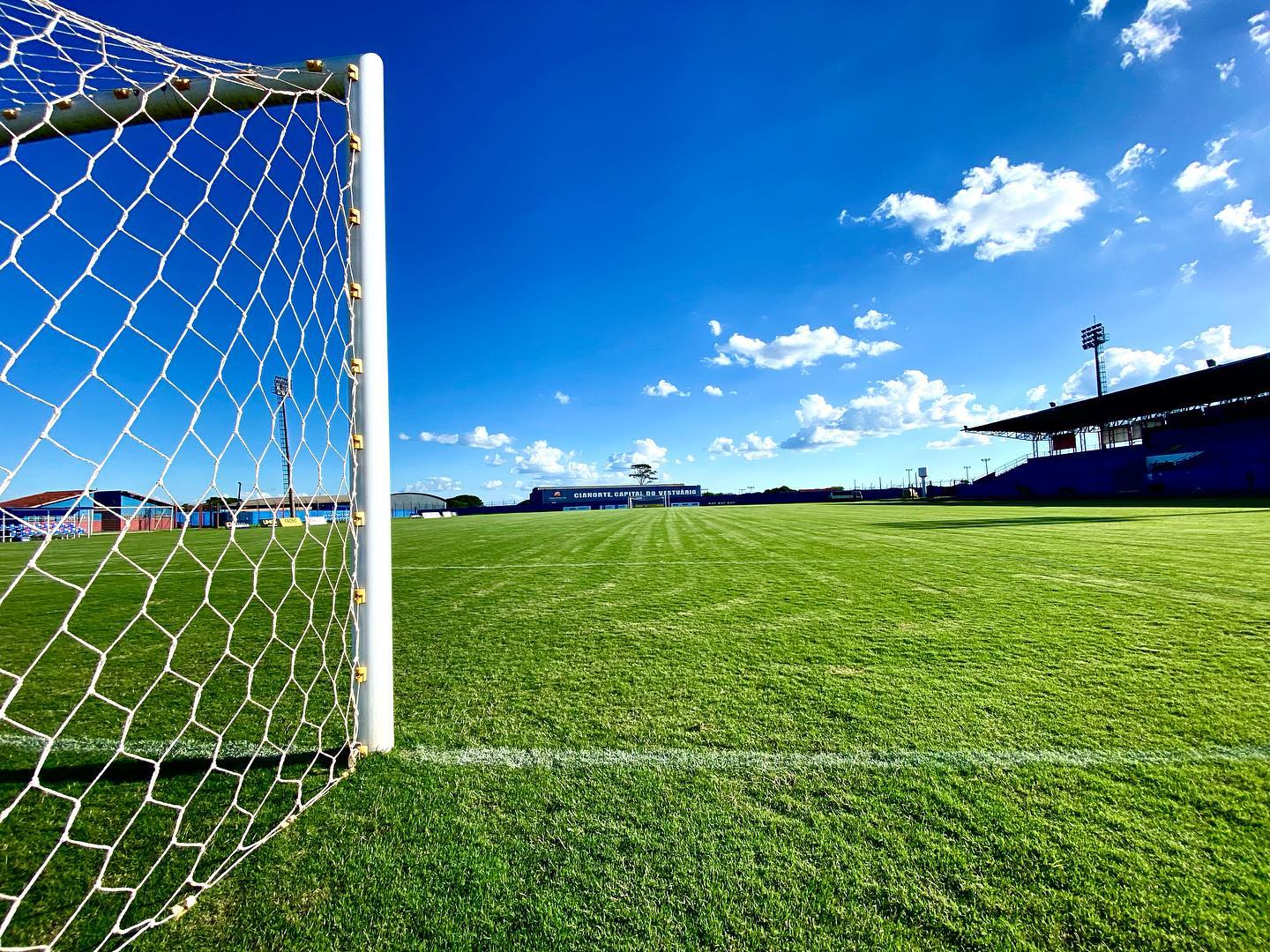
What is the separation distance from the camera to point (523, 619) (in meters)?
3.94

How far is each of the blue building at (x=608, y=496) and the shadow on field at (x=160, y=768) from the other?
7234 centimetres

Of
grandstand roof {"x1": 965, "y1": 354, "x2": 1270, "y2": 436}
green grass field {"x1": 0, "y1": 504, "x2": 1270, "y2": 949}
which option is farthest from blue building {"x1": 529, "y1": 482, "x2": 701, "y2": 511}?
green grass field {"x1": 0, "y1": 504, "x2": 1270, "y2": 949}

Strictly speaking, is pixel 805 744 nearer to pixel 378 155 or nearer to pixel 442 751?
pixel 442 751

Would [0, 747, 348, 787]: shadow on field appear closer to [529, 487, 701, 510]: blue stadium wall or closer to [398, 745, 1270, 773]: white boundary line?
[398, 745, 1270, 773]: white boundary line

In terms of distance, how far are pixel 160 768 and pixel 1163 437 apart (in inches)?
1686

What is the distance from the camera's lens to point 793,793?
159 centimetres

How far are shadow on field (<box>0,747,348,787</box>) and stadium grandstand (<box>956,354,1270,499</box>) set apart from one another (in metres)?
34.9

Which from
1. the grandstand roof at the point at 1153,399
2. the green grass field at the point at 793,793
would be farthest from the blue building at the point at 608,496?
the green grass field at the point at 793,793

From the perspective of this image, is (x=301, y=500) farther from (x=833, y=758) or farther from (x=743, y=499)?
(x=743, y=499)

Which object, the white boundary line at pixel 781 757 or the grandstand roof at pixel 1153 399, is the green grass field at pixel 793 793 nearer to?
the white boundary line at pixel 781 757

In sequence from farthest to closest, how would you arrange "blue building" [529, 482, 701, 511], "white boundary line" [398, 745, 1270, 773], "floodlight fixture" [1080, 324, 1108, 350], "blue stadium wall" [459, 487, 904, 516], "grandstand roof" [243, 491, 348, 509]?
"blue building" [529, 482, 701, 511] → "blue stadium wall" [459, 487, 904, 516] → "floodlight fixture" [1080, 324, 1108, 350] → "grandstand roof" [243, 491, 348, 509] → "white boundary line" [398, 745, 1270, 773]

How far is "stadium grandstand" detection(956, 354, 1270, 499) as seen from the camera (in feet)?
81.5

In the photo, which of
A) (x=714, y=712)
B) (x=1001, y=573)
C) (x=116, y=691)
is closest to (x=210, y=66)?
(x=116, y=691)

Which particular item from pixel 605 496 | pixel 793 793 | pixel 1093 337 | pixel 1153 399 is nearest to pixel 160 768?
pixel 793 793
